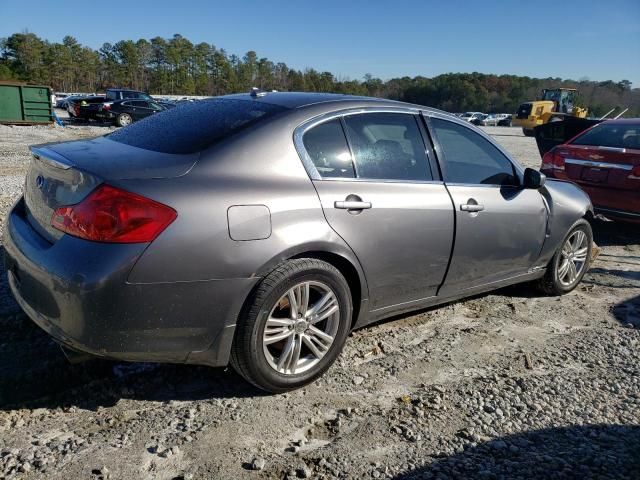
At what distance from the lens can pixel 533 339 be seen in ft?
12.3

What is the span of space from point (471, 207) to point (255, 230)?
1.70 metres

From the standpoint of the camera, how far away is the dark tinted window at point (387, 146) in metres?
3.17

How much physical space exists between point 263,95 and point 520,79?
103667 mm

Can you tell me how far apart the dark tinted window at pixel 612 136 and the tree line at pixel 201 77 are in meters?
69.9

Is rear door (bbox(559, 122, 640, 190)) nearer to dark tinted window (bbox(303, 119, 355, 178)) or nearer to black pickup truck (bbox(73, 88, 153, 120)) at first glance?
dark tinted window (bbox(303, 119, 355, 178))

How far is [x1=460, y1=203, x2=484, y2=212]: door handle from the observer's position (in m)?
3.52

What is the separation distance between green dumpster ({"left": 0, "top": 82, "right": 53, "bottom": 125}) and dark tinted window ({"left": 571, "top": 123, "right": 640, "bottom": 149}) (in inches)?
883

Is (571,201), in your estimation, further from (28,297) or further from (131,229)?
(28,297)

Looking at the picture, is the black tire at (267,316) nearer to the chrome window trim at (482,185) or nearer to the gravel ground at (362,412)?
the gravel ground at (362,412)

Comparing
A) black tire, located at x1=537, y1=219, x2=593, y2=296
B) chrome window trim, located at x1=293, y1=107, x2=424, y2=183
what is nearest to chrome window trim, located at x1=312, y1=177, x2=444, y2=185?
chrome window trim, located at x1=293, y1=107, x2=424, y2=183

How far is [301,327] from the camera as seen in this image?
113 inches

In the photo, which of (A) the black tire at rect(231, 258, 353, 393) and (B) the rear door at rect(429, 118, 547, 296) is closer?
(A) the black tire at rect(231, 258, 353, 393)

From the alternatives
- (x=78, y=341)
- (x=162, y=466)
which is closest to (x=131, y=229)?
(x=78, y=341)

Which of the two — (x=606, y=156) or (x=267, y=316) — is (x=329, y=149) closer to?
(x=267, y=316)
